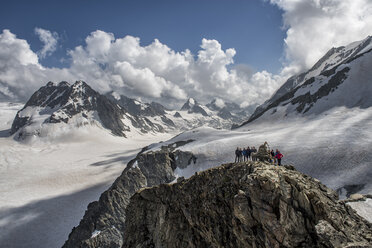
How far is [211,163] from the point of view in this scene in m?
43.6

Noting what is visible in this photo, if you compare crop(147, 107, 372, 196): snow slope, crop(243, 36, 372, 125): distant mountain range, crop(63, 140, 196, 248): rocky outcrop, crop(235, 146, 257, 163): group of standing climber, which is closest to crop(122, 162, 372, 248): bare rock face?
crop(235, 146, 257, 163): group of standing climber

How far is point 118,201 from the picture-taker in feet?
146

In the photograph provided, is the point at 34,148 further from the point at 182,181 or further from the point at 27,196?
the point at 182,181

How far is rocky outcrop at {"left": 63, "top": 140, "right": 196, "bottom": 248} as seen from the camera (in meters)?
38.9

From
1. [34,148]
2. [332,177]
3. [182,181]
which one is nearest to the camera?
[182,181]

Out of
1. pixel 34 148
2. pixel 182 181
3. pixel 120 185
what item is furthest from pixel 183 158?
pixel 34 148

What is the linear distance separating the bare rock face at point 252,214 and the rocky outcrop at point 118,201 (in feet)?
102

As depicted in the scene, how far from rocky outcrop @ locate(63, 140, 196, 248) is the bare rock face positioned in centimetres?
3097

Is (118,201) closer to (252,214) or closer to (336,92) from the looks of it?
(252,214)

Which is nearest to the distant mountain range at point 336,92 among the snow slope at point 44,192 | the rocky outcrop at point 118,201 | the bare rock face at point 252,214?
the rocky outcrop at point 118,201

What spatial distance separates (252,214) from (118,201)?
4250cm

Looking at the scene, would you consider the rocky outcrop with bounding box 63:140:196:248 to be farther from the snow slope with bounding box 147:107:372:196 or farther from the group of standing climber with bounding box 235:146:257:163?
the group of standing climber with bounding box 235:146:257:163

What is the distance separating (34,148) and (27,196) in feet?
358

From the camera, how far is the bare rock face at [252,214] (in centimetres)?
778
